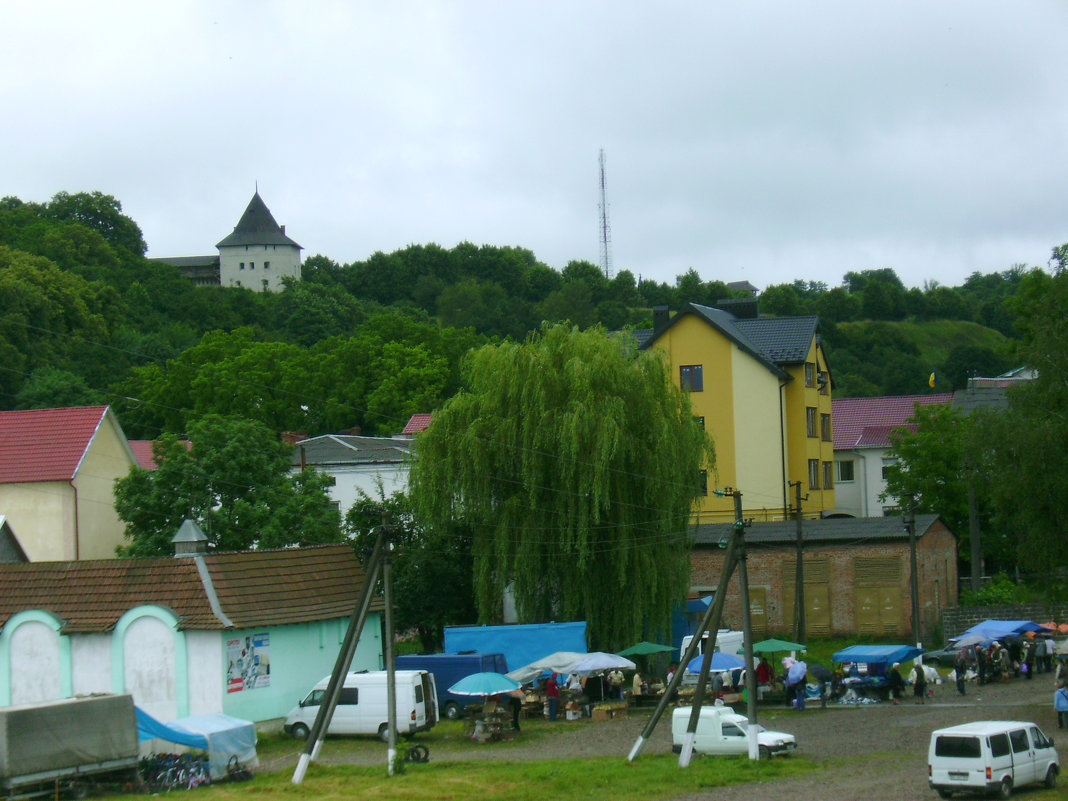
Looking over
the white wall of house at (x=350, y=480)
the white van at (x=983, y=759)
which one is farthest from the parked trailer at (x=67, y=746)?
the white wall of house at (x=350, y=480)

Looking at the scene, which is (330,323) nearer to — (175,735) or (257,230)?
(257,230)

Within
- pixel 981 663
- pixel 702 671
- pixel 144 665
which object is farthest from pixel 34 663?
pixel 981 663

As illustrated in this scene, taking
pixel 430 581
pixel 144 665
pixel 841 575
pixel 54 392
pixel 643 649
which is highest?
pixel 54 392

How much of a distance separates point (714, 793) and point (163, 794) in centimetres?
1132

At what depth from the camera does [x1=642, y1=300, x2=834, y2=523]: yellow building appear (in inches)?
2234

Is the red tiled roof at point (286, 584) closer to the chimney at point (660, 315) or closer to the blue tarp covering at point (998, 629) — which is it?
the blue tarp covering at point (998, 629)

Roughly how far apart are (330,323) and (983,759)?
108m

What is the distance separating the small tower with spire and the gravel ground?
155345mm

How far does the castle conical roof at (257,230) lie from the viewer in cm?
18212

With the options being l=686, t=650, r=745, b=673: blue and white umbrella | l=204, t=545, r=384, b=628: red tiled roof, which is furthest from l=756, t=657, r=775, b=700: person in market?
l=204, t=545, r=384, b=628: red tiled roof

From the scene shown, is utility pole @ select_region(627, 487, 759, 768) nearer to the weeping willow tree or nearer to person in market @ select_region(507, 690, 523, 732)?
person in market @ select_region(507, 690, 523, 732)

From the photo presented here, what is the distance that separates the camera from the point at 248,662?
30.8 m

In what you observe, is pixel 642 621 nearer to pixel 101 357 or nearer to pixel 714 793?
pixel 714 793

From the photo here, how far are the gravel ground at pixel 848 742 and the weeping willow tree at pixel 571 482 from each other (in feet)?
16.0
